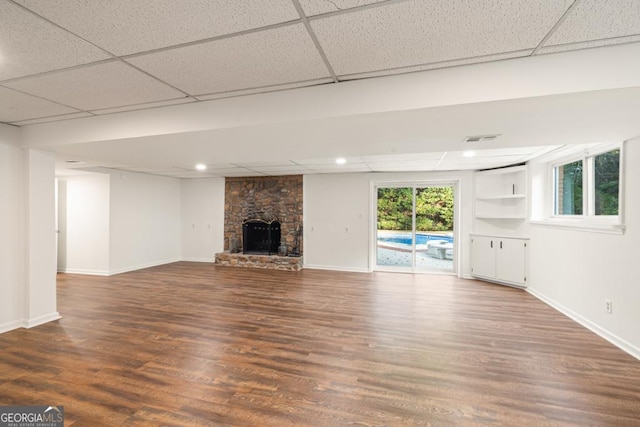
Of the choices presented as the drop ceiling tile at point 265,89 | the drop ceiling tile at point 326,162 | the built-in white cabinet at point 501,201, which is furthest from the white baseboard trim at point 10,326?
the built-in white cabinet at point 501,201

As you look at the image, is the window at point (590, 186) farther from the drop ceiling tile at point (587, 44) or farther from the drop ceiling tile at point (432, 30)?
the drop ceiling tile at point (432, 30)

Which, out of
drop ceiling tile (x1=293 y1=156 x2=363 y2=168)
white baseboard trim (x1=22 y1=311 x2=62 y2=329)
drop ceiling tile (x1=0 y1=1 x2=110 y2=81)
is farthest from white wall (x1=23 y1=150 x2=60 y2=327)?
drop ceiling tile (x1=293 y1=156 x2=363 y2=168)

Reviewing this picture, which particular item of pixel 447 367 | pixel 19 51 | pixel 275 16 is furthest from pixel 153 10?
pixel 447 367

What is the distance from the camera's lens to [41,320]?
3406mm

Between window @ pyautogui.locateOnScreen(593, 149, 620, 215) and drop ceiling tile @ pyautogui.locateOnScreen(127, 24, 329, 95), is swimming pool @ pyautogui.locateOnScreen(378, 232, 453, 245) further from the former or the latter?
drop ceiling tile @ pyautogui.locateOnScreen(127, 24, 329, 95)

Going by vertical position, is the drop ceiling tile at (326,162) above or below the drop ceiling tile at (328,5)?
below

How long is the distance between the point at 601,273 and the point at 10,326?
6.69 metres

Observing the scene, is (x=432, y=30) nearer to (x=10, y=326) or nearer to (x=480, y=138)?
(x=480, y=138)

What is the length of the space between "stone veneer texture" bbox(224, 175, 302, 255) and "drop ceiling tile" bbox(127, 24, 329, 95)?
5068 mm

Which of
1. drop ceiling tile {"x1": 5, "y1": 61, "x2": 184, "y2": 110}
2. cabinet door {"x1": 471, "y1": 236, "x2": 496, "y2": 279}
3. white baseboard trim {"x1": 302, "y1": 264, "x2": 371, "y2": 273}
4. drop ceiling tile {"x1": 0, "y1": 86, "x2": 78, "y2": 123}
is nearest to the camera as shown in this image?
drop ceiling tile {"x1": 5, "y1": 61, "x2": 184, "y2": 110}

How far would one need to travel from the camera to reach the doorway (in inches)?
255

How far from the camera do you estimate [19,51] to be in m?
1.64

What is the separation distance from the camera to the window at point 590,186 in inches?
127

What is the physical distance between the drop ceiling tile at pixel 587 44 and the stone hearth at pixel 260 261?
19.1 ft
